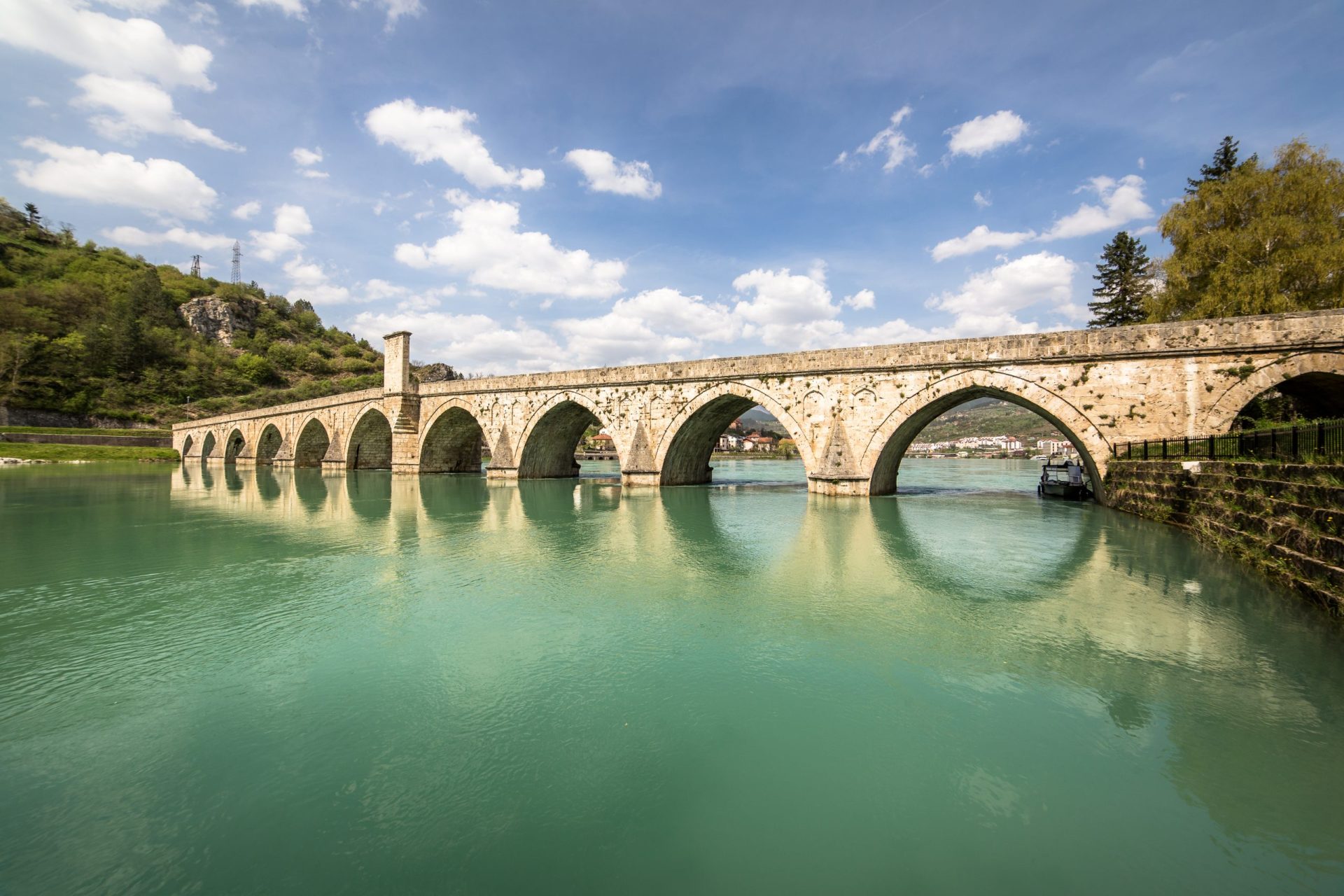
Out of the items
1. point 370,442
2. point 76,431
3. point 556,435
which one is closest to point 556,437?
point 556,435

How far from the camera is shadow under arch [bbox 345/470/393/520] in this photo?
17.7 metres

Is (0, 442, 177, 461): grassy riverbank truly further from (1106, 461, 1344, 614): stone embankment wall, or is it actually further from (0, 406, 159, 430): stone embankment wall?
(1106, 461, 1344, 614): stone embankment wall

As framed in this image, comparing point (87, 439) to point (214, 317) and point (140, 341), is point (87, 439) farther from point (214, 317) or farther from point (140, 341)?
point (214, 317)

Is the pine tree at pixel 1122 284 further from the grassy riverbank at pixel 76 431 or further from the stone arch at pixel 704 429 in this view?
the grassy riverbank at pixel 76 431

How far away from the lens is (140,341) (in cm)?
7438

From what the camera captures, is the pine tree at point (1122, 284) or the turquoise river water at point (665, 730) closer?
the turquoise river water at point (665, 730)

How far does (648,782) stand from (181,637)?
5591mm

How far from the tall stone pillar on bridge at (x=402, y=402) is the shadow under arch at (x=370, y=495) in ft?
4.71

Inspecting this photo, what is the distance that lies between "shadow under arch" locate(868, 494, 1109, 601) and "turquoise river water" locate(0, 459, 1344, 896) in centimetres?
17

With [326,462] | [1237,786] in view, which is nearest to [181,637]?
[1237,786]

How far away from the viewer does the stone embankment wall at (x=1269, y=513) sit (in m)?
6.45

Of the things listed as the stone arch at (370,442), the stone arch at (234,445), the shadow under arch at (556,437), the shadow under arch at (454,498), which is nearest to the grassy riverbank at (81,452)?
the stone arch at (234,445)

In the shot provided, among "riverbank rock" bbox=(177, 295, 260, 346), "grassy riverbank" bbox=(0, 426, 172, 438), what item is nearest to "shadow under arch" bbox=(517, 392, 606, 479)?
"grassy riverbank" bbox=(0, 426, 172, 438)

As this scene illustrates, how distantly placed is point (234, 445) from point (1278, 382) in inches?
2749
